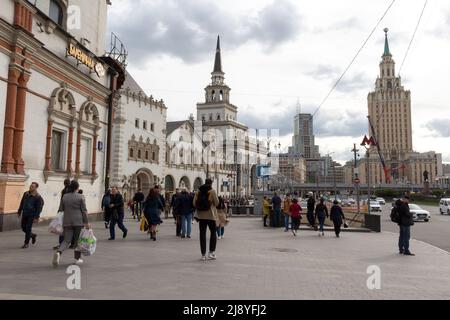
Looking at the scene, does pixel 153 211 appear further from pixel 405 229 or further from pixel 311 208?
pixel 311 208

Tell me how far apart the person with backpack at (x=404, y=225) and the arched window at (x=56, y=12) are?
18.0 m

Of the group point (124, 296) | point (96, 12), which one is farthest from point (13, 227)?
point (96, 12)

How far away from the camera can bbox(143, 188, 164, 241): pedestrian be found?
13.1 m

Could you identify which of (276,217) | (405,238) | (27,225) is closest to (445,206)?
(276,217)

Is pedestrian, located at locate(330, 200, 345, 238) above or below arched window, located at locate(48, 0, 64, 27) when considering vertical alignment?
below

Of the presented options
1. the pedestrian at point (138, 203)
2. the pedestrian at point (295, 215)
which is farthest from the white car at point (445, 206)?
the pedestrian at point (138, 203)

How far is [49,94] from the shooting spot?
17203 millimetres

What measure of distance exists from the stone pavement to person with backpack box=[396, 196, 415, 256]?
0.50 meters

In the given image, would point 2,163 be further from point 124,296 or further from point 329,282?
→ point 329,282

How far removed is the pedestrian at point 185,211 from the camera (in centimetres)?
1430

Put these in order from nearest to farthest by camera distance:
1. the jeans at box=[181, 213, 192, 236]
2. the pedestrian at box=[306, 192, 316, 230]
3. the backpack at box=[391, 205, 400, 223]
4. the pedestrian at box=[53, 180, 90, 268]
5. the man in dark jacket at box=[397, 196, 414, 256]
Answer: the pedestrian at box=[53, 180, 90, 268] → the man in dark jacket at box=[397, 196, 414, 256] → the backpack at box=[391, 205, 400, 223] → the jeans at box=[181, 213, 192, 236] → the pedestrian at box=[306, 192, 316, 230]

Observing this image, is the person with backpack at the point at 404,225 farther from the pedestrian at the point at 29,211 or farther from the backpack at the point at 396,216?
the pedestrian at the point at 29,211

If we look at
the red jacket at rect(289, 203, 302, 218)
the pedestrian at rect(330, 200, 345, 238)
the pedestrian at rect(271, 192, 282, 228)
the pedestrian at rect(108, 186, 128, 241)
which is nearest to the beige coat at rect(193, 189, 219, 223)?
the pedestrian at rect(108, 186, 128, 241)

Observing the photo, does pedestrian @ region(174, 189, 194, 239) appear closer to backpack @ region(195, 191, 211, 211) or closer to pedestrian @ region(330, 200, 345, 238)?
backpack @ region(195, 191, 211, 211)
